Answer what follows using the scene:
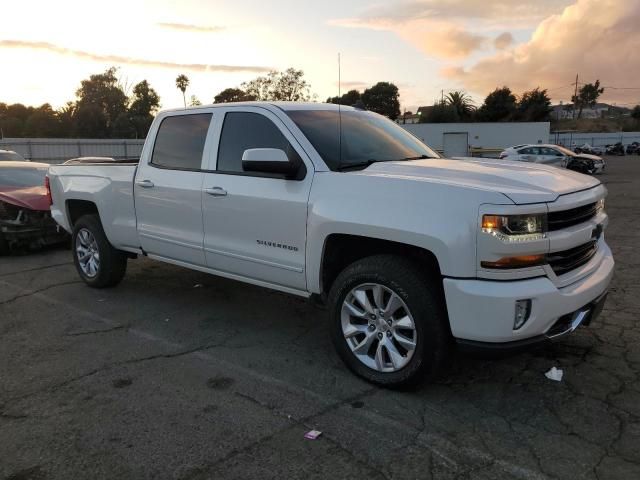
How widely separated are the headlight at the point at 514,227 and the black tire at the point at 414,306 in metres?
0.57

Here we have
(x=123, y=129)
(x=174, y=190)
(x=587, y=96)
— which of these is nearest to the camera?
(x=174, y=190)

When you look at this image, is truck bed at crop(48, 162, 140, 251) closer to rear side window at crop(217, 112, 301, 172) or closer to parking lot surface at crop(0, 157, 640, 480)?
parking lot surface at crop(0, 157, 640, 480)

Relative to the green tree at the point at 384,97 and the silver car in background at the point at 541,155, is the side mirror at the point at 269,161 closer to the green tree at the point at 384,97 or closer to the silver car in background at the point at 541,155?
the silver car in background at the point at 541,155

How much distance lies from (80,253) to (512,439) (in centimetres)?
533

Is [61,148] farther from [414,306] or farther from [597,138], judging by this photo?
[597,138]

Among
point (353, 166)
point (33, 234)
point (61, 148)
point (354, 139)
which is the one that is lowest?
point (33, 234)

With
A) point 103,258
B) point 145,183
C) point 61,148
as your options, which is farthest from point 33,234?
point 61,148

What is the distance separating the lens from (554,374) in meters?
3.87

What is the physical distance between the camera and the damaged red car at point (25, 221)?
324 inches

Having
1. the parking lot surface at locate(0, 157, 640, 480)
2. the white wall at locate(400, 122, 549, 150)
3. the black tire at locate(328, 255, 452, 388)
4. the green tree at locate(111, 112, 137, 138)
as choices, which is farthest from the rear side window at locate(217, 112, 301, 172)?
the green tree at locate(111, 112, 137, 138)

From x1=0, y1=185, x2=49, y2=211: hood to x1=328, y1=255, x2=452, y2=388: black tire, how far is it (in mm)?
6322

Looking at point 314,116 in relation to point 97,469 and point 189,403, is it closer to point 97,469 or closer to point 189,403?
point 189,403

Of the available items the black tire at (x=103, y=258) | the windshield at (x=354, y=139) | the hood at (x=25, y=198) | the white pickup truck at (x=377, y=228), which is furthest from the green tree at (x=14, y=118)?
the windshield at (x=354, y=139)

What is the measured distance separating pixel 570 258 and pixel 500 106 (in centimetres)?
9440
